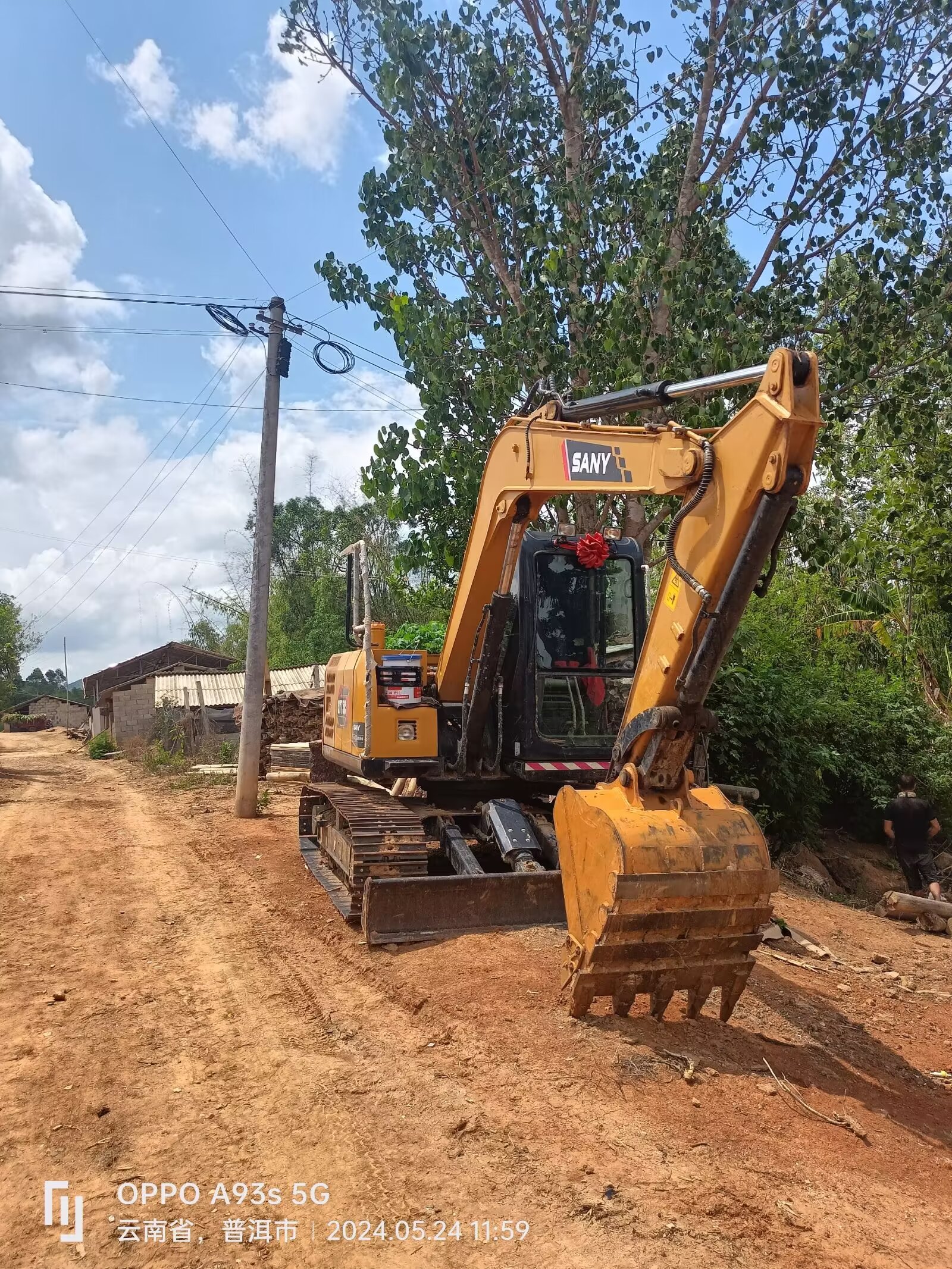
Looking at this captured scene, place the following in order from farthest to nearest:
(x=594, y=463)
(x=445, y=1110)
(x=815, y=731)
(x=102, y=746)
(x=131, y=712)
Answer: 1. (x=131, y=712)
2. (x=102, y=746)
3. (x=815, y=731)
4. (x=594, y=463)
5. (x=445, y=1110)

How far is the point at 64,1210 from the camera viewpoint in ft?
10.3

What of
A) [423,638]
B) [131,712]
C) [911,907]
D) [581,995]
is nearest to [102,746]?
[131,712]

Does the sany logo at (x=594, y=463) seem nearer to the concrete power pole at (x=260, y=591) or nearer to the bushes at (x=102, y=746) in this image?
the concrete power pole at (x=260, y=591)

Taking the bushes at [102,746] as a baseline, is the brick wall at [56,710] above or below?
above

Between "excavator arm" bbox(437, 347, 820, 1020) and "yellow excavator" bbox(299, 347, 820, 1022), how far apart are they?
0.03 ft

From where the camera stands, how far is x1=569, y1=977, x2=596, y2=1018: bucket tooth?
13.6 feet

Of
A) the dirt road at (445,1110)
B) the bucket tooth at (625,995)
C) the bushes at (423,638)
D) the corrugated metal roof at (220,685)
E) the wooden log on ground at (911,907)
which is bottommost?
the wooden log on ground at (911,907)

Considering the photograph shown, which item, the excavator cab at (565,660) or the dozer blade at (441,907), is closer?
the dozer blade at (441,907)

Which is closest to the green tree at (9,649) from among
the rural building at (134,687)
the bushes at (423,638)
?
the rural building at (134,687)

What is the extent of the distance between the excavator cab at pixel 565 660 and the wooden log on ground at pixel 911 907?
3.74 meters

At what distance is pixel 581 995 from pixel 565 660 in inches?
134

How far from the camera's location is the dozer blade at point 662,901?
4039 millimetres

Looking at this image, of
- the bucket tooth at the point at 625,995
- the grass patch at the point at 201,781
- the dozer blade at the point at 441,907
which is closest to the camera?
the bucket tooth at the point at 625,995

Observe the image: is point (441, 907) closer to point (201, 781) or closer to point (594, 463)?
point (594, 463)
